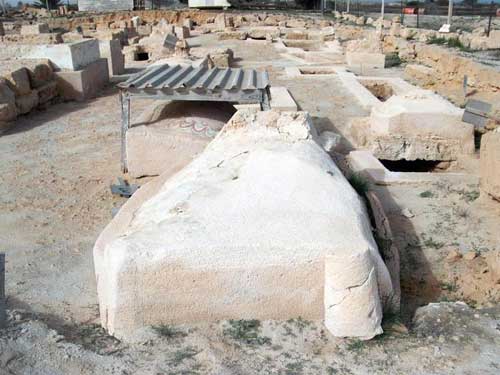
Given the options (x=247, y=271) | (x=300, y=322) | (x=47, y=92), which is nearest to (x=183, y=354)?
(x=247, y=271)

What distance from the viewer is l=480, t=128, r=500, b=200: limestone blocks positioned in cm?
502

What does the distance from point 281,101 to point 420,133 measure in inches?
81.9

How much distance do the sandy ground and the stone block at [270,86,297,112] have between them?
951mm

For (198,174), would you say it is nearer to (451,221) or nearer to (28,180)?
(451,221)

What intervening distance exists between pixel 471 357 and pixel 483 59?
39.3 ft

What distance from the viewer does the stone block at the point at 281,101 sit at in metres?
6.49

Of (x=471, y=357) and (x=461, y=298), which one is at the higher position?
(x=471, y=357)

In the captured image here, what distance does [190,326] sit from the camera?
2.95 metres

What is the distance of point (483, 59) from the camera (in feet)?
42.4

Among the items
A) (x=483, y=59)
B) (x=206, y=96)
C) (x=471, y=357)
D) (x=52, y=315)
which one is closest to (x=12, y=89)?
(x=206, y=96)

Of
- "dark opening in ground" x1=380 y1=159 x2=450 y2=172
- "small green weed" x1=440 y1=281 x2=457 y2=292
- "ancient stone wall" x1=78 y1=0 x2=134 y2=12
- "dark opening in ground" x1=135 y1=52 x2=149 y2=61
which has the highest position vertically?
"ancient stone wall" x1=78 y1=0 x2=134 y2=12

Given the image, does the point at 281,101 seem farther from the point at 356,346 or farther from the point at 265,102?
the point at 356,346

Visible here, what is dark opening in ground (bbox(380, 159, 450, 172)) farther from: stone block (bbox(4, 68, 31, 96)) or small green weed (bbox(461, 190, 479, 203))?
stone block (bbox(4, 68, 31, 96))

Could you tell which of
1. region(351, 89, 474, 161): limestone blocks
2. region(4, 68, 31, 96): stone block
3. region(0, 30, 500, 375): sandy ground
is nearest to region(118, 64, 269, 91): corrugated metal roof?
region(0, 30, 500, 375): sandy ground
